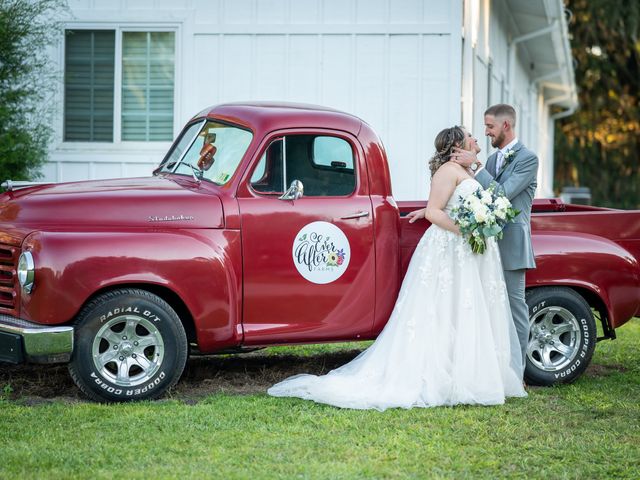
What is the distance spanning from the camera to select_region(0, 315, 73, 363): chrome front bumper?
6438 mm

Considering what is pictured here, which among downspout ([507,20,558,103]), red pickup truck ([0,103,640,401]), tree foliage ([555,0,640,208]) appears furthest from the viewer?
tree foliage ([555,0,640,208])

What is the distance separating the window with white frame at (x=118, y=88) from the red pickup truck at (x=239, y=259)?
4.29 m

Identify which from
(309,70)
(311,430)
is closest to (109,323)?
(311,430)

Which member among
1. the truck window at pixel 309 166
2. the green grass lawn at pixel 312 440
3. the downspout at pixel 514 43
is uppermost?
the downspout at pixel 514 43

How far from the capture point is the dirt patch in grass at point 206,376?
7219 mm

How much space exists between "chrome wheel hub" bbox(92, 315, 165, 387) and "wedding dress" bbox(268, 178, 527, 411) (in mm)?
905

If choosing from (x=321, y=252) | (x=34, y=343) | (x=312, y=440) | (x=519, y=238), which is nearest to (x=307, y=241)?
(x=321, y=252)

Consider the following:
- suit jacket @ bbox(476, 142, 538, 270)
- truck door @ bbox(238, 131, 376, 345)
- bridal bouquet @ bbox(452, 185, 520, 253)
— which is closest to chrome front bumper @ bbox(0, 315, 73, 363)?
truck door @ bbox(238, 131, 376, 345)

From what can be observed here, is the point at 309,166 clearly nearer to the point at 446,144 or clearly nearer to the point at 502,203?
the point at 446,144

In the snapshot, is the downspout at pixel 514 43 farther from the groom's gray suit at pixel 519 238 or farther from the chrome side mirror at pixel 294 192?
the chrome side mirror at pixel 294 192

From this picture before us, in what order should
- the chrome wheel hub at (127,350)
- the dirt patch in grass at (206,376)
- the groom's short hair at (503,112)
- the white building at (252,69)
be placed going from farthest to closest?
the white building at (252,69)
the groom's short hair at (503,112)
the dirt patch in grass at (206,376)
the chrome wheel hub at (127,350)

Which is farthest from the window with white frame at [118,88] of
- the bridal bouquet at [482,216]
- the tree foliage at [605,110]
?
the tree foliage at [605,110]

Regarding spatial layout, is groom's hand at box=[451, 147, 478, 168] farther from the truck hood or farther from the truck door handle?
the truck hood

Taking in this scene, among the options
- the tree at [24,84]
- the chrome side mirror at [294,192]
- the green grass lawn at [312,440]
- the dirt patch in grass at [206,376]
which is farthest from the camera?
the tree at [24,84]
